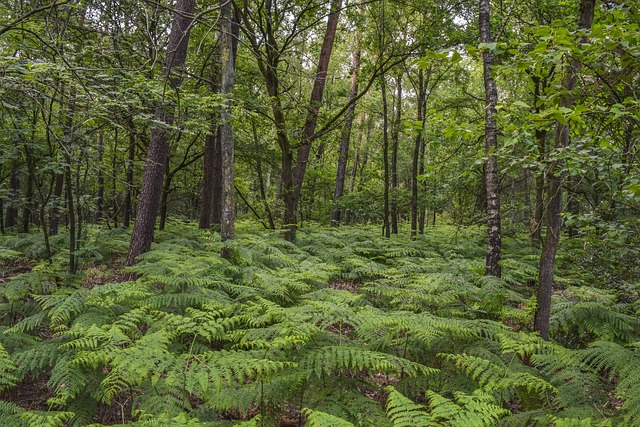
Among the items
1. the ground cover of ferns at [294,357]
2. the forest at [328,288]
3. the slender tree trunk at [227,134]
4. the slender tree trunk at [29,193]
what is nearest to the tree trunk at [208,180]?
the forest at [328,288]

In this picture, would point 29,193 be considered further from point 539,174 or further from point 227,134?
point 539,174

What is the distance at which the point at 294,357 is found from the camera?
3.12m

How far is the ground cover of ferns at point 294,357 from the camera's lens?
2645 mm

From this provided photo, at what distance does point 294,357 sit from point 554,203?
337 centimetres

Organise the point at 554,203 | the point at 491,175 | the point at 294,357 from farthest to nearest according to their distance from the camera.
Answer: the point at 491,175, the point at 554,203, the point at 294,357

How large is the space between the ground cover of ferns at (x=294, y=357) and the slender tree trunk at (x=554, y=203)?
41cm

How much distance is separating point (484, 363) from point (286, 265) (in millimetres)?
4452

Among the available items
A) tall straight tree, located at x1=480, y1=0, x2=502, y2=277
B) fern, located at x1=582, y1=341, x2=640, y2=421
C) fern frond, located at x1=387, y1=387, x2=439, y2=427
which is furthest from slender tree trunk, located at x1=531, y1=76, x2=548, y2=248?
fern frond, located at x1=387, y1=387, x2=439, y2=427

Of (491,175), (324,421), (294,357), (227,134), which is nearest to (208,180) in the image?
(227,134)

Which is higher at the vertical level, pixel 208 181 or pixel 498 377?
pixel 208 181

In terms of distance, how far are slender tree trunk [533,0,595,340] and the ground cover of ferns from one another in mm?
409

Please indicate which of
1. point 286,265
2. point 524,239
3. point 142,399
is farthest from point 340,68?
point 142,399

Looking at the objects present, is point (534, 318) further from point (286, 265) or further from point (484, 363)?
point (286, 265)

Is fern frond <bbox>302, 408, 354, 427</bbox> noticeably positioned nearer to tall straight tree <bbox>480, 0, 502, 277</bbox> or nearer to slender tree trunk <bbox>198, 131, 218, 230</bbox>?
tall straight tree <bbox>480, 0, 502, 277</bbox>
